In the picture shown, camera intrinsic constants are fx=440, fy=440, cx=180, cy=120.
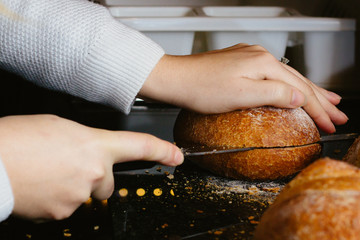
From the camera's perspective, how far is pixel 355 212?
45cm

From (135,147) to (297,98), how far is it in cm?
34

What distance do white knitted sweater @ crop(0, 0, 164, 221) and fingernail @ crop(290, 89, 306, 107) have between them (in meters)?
0.26

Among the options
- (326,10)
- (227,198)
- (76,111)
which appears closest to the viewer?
(227,198)

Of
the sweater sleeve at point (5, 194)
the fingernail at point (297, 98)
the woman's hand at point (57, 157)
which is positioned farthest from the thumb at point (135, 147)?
the fingernail at point (297, 98)

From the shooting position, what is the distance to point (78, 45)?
0.83 metres

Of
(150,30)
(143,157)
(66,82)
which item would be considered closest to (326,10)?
(150,30)

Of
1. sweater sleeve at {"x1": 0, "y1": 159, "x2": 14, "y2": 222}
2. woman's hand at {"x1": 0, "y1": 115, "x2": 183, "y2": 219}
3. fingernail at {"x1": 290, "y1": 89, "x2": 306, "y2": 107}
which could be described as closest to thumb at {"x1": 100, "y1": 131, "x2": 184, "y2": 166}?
woman's hand at {"x1": 0, "y1": 115, "x2": 183, "y2": 219}

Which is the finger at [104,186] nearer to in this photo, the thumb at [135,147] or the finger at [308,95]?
the thumb at [135,147]

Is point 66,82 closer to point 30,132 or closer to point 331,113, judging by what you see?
point 30,132

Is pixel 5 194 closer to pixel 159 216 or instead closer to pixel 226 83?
pixel 159 216

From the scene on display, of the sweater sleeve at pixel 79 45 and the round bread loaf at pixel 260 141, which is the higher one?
the sweater sleeve at pixel 79 45

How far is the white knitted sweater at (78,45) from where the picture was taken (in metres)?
0.83

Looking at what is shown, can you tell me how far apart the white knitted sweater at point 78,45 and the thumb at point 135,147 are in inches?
8.9

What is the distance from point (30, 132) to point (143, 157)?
16 cm
